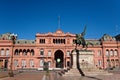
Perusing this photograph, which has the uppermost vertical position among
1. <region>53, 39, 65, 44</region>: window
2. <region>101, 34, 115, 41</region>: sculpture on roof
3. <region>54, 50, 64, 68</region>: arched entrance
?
<region>101, 34, 115, 41</region>: sculpture on roof

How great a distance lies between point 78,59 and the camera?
129ft

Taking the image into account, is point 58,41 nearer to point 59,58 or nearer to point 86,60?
point 59,58

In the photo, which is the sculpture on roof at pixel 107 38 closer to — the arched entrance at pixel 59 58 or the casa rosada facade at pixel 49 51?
the casa rosada facade at pixel 49 51

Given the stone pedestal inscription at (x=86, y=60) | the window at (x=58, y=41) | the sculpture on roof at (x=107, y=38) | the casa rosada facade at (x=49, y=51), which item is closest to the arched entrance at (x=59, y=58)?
the casa rosada facade at (x=49, y=51)

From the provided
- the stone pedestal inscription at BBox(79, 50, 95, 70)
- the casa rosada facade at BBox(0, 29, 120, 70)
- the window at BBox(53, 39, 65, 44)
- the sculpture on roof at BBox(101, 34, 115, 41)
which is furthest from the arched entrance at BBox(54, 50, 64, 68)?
the stone pedestal inscription at BBox(79, 50, 95, 70)

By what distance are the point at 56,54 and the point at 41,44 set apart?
10.3 metres

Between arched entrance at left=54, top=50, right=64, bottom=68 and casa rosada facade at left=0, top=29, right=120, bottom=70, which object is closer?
casa rosada facade at left=0, top=29, right=120, bottom=70

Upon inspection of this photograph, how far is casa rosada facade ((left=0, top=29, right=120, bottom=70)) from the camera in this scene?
91.0 meters

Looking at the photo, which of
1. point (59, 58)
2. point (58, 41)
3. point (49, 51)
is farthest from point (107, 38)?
point (49, 51)

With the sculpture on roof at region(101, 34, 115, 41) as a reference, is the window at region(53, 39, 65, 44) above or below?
below

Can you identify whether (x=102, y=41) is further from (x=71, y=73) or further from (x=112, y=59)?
(x=71, y=73)

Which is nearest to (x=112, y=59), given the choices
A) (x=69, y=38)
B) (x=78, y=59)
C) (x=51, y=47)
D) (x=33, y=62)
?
(x=69, y=38)

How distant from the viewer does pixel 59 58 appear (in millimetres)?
97375

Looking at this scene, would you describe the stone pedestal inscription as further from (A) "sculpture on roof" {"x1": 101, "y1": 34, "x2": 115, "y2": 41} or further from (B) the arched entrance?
(A) "sculpture on roof" {"x1": 101, "y1": 34, "x2": 115, "y2": 41}
